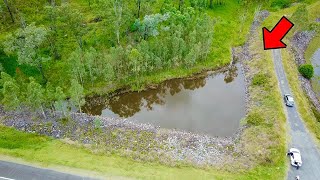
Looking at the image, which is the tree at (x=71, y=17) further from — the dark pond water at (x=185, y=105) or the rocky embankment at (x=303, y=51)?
the rocky embankment at (x=303, y=51)

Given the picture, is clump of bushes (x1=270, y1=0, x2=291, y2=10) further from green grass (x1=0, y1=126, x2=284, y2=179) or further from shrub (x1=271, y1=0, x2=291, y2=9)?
green grass (x1=0, y1=126, x2=284, y2=179)

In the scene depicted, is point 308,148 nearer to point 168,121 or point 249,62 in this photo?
point 168,121

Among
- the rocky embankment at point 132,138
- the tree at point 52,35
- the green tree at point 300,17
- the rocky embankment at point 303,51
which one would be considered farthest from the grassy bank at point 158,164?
the green tree at point 300,17

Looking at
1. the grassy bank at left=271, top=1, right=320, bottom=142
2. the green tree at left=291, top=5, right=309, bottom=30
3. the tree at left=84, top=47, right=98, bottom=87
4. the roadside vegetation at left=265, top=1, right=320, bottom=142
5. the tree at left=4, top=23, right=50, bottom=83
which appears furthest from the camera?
the green tree at left=291, top=5, right=309, bottom=30

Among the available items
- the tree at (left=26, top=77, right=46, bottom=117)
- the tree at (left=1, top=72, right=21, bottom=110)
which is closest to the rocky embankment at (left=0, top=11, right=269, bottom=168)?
the tree at (left=26, top=77, right=46, bottom=117)

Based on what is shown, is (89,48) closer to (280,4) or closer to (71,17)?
(71,17)

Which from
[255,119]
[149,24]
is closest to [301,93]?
[255,119]
